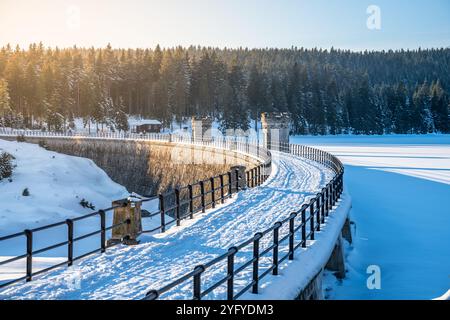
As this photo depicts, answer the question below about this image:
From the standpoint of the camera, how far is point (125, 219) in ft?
40.7

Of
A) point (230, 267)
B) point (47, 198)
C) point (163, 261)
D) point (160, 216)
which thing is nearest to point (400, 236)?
point (163, 261)

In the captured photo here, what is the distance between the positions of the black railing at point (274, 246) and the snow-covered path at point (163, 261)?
0.46 meters

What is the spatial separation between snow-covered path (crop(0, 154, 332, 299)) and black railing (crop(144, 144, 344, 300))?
1.52 ft

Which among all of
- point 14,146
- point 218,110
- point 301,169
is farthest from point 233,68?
point 301,169

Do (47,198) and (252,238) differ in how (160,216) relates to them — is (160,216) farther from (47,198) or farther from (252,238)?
(252,238)

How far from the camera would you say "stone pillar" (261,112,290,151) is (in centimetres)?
4826

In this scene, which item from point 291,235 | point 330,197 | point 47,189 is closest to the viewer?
point 291,235

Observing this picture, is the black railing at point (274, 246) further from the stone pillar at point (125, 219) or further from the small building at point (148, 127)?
the small building at point (148, 127)

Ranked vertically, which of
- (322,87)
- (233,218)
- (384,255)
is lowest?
(384,255)

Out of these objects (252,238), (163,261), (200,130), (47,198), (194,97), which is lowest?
(47,198)

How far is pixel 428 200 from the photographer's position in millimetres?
23891

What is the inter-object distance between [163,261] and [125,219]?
6.97 ft
